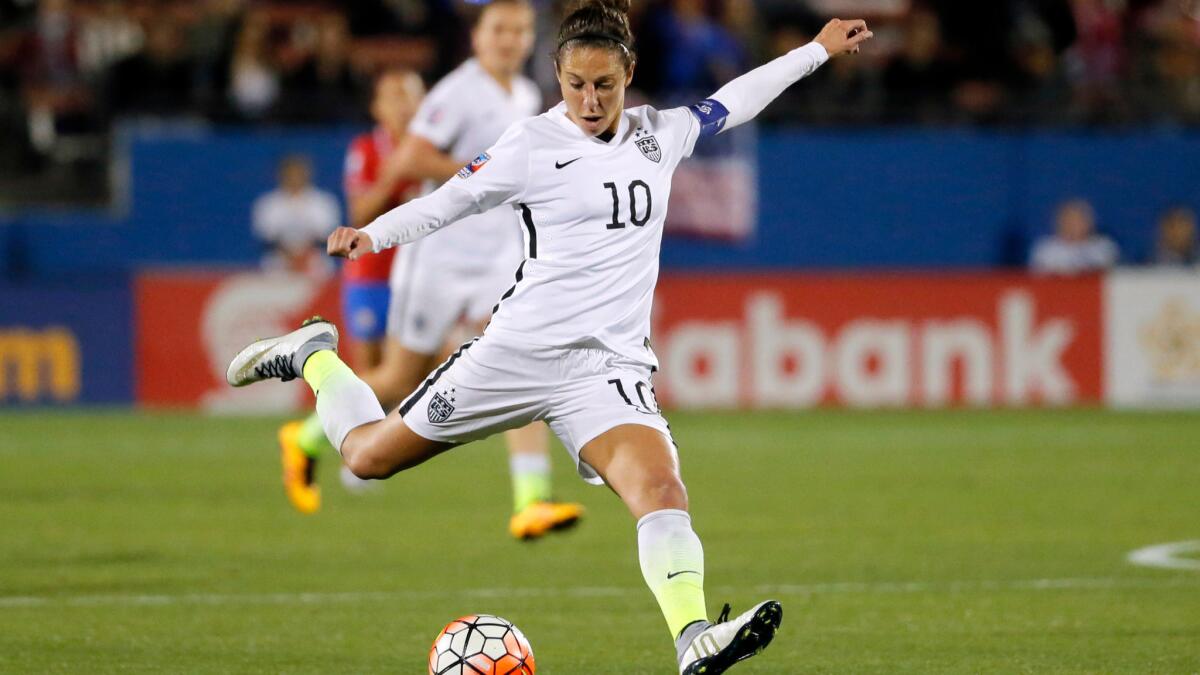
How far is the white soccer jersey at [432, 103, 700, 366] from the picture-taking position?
5484mm

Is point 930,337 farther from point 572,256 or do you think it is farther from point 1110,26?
point 572,256

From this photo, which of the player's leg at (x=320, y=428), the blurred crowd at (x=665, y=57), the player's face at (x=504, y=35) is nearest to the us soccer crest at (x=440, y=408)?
the player's leg at (x=320, y=428)

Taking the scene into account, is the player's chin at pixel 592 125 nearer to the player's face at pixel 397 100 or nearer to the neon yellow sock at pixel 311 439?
the neon yellow sock at pixel 311 439

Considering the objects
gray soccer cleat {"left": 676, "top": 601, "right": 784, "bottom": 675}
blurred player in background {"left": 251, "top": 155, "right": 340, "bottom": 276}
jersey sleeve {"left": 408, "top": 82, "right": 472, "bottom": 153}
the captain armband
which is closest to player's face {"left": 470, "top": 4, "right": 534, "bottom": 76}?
jersey sleeve {"left": 408, "top": 82, "right": 472, "bottom": 153}

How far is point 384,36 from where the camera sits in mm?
19594

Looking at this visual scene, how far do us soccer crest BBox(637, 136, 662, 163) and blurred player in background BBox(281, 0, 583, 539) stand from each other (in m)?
2.78

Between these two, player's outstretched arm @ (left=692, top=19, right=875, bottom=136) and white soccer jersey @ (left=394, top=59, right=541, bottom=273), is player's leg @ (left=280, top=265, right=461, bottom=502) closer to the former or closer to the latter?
white soccer jersey @ (left=394, top=59, right=541, bottom=273)

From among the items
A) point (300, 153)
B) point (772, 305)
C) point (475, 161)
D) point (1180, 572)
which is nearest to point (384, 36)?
point (300, 153)

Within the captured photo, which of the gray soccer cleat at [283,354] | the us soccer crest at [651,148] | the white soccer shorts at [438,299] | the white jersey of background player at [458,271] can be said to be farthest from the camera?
the white soccer shorts at [438,299]

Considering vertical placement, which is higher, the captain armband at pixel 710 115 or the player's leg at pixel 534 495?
the captain armband at pixel 710 115

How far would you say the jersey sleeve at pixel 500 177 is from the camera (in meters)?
5.47

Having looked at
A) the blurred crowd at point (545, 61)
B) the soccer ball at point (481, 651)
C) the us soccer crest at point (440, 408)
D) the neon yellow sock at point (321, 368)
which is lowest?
the soccer ball at point (481, 651)

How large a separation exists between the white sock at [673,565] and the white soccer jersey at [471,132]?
11.2 ft

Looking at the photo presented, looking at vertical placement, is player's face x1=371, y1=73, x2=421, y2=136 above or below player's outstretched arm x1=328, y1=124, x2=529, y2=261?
above
